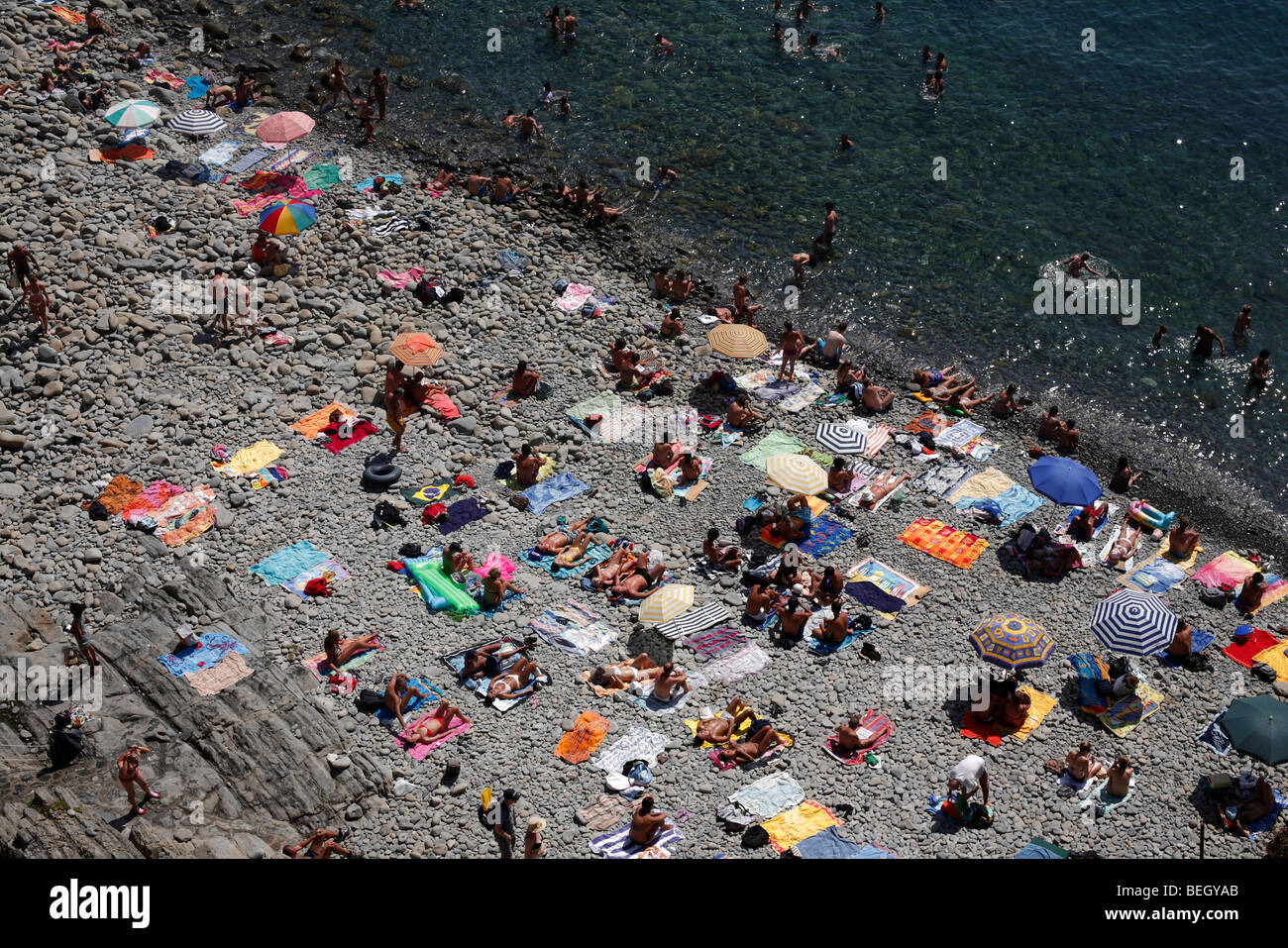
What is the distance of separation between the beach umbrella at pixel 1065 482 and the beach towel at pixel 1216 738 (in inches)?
224

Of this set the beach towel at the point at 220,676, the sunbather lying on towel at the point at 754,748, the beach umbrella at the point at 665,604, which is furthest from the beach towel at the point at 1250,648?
A: the beach towel at the point at 220,676

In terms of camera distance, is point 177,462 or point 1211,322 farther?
point 1211,322

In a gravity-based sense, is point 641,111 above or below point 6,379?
above

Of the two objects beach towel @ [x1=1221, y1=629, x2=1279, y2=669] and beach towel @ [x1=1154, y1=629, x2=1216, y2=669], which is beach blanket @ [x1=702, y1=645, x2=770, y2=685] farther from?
beach towel @ [x1=1221, y1=629, x2=1279, y2=669]

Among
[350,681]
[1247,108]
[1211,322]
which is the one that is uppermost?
[1247,108]

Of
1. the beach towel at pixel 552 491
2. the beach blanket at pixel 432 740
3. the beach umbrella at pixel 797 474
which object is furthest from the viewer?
the beach towel at pixel 552 491

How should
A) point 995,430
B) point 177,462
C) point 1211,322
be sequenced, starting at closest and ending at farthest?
point 177,462, point 995,430, point 1211,322

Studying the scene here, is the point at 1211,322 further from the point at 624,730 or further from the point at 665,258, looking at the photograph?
the point at 624,730

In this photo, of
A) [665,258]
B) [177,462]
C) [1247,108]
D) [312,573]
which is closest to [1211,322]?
[1247,108]

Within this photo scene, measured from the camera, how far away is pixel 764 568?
91.0 feet

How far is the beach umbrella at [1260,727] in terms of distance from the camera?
2325 cm

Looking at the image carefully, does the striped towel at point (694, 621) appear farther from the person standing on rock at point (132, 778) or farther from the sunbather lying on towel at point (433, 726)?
the person standing on rock at point (132, 778)

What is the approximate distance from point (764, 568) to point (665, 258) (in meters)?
13.9

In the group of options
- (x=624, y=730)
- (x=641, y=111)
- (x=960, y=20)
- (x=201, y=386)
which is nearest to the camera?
(x=624, y=730)
